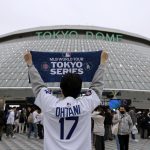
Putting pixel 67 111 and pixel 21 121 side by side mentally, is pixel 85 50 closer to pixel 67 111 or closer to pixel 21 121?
pixel 21 121

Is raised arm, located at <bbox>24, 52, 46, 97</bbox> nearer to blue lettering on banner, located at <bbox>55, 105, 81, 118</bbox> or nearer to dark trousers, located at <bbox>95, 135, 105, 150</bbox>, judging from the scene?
blue lettering on banner, located at <bbox>55, 105, 81, 118</bbox>

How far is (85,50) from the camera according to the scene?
4838 cm

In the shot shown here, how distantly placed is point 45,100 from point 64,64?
1.36 m

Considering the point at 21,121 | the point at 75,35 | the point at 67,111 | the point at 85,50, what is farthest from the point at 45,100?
the point at 75,35

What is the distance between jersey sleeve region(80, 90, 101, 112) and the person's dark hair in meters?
0.09

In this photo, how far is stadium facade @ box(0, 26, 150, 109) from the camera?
144 ft

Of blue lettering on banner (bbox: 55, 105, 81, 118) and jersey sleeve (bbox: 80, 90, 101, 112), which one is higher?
jersey sleeve (bbox: 80, 90, 101, 112)

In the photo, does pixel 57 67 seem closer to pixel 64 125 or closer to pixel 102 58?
pixel 102 58

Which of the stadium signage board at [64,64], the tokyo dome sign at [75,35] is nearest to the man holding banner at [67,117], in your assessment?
the stadium signage board at [64,64]

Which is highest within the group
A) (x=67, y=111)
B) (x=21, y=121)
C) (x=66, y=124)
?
(x=67, y=111)

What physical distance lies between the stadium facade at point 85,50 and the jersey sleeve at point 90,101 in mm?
31542

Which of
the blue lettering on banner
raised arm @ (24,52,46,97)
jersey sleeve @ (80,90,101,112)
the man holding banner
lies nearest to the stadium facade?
raised arm @ (24,52,46,97)

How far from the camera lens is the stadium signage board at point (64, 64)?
4969 millimetres

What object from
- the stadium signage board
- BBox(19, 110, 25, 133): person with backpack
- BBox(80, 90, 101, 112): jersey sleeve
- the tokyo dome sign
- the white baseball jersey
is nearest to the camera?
the white baseball jersey
